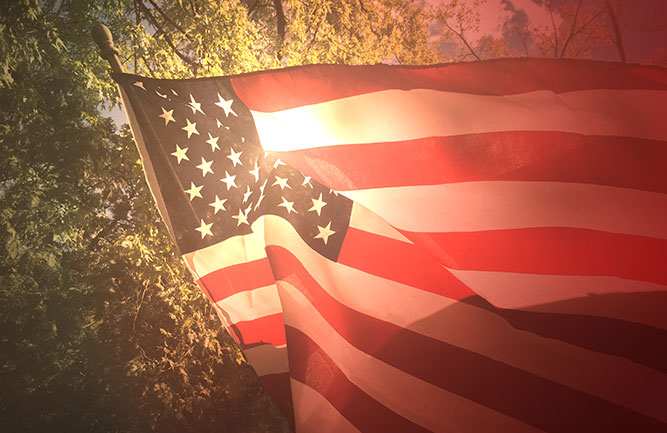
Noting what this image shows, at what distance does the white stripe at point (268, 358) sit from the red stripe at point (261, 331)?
4 cm

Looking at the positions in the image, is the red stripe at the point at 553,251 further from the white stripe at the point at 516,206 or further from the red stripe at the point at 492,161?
the red stripe at the point at 492,161

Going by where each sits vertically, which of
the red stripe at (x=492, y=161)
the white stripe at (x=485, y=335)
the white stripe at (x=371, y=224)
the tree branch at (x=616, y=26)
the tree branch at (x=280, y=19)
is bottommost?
the white stripe at (x=485, y=335)

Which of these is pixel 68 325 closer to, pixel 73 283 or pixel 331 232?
pixel 73 283

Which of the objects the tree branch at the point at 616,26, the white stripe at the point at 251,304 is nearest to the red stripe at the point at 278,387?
the white stripe at the point at 251,304

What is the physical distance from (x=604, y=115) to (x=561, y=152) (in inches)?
12.7

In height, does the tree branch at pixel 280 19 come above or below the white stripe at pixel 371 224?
above

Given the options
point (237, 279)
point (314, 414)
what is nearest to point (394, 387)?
point (314, 414)

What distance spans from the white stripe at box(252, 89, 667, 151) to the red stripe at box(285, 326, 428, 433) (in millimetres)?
1465

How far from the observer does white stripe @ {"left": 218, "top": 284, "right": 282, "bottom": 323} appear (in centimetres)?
288

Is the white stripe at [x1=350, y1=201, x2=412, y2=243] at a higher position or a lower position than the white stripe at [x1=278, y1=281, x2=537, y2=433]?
higher

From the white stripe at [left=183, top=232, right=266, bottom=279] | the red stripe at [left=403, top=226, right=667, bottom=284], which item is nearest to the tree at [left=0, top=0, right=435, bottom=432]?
the white stripe at [left=183, top=232, right=266, bottom=279]

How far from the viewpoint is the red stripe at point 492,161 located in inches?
79.0

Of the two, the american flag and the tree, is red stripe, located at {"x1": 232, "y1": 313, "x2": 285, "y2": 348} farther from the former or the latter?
the tree

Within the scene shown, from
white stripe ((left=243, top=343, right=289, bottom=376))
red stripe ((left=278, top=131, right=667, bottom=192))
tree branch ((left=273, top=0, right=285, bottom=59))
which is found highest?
tree branch ((left=273, top=0, right=285, bottom=59))
